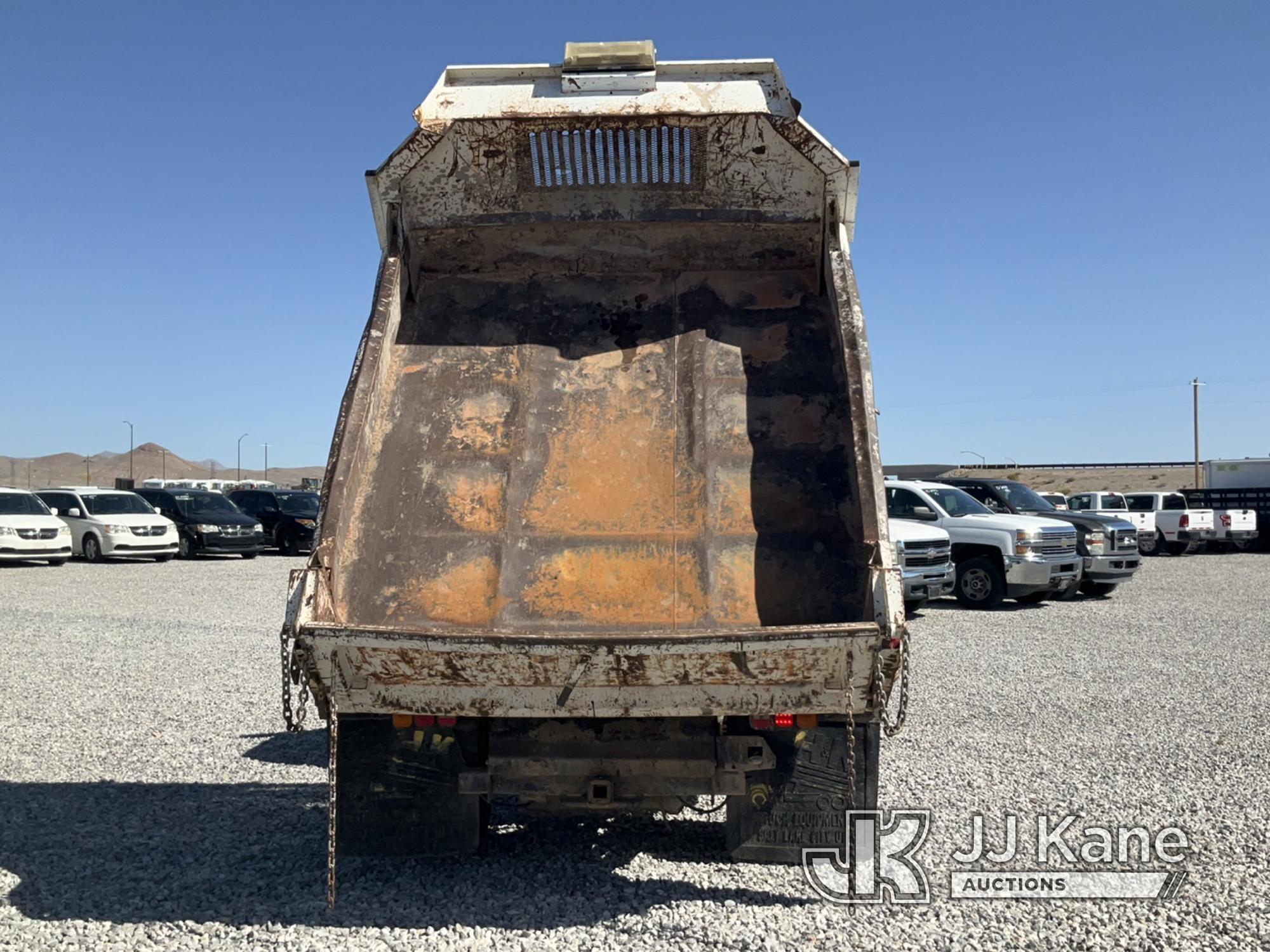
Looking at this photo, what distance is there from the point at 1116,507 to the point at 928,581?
1715 centimetres

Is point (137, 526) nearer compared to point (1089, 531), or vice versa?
point (1089, 531)

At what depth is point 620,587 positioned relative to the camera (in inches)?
174

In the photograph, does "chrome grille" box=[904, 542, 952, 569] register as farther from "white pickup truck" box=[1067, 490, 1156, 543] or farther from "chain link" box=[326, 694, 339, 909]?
"white pickup truck" box=[1067, 490, 1156, 543]

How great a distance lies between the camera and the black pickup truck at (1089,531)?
1714 cm

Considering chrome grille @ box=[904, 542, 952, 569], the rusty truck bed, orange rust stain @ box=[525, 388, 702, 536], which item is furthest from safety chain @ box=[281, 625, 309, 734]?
chrome grille @ box=[904, 542, 952, 569]

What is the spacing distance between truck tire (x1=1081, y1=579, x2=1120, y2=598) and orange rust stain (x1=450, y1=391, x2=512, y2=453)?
15.4 m

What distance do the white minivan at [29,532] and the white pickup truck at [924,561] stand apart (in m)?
16.9

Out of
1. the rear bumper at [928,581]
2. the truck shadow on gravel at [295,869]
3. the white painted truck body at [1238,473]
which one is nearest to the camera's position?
the truck shadow on gravel at [295,869]

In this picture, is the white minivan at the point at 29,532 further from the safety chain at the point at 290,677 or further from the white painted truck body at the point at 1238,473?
the white painted truck body at the point at 1238,473

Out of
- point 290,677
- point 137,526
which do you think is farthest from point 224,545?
point 290,677

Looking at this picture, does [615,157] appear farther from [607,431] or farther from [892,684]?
[892,684]

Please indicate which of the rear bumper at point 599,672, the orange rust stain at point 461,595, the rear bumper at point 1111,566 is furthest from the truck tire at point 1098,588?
the orange rust stain at point 461,595

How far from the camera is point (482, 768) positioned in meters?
4.46

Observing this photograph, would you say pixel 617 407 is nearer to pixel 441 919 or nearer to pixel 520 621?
pixel 520 621
